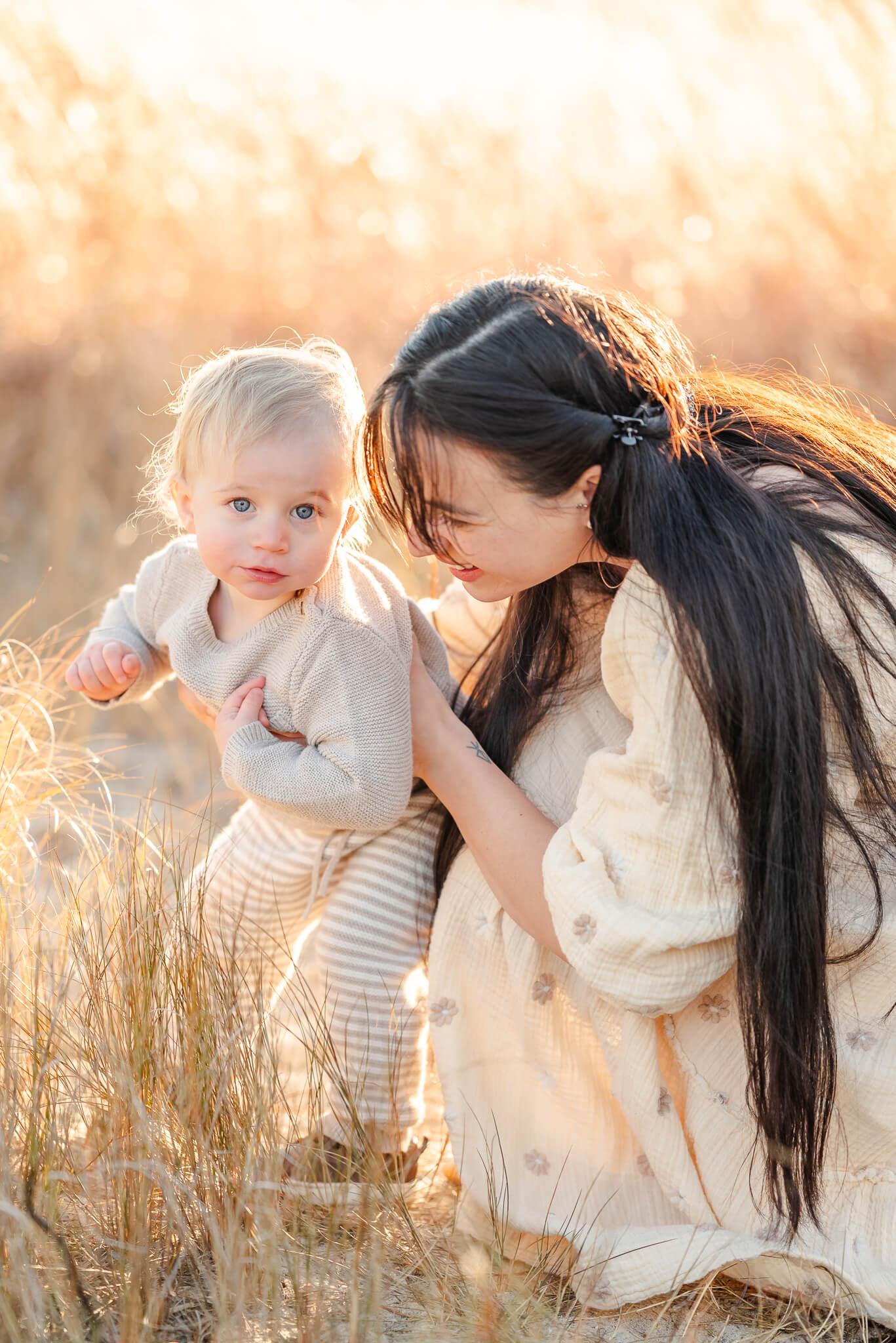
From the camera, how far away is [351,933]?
164cm

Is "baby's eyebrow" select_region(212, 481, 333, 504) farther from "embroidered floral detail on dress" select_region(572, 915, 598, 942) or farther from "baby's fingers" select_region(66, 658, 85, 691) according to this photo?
"embroidered floral detail on dress" select_region(572, 915, 598, 942)

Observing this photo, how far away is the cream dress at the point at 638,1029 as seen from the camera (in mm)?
1301

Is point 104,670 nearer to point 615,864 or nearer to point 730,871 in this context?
point 615,864

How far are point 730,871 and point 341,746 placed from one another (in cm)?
51

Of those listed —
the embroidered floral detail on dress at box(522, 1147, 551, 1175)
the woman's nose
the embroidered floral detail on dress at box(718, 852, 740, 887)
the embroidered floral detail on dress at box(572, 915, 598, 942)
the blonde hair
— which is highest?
the blonde hair

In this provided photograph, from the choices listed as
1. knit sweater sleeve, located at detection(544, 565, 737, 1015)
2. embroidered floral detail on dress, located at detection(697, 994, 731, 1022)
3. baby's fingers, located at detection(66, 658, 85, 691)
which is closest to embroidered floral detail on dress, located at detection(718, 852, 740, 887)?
knit sweater sleeve, located at detection(544, 565, 737, 1015)

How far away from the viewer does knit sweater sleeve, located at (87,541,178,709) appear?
5.82 ft

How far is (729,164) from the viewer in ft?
15.7

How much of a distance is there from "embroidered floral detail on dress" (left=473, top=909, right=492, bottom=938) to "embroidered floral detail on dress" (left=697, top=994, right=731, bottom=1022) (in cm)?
29

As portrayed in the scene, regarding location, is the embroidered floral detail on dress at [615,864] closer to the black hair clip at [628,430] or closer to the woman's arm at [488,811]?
the woman's arm at [488,811]

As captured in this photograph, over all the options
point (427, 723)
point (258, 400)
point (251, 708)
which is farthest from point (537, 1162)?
point (258, 400)

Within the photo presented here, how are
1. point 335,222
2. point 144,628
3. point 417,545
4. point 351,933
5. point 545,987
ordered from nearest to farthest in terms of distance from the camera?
point 417,545
point 545,987
point 351,933
point 144,628
point 335,222

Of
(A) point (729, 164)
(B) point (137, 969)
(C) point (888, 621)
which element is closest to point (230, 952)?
(B) point (137, 969)

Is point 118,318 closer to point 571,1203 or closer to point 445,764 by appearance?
point 445,764
